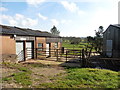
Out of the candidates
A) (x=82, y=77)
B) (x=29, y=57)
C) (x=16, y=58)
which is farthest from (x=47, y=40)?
→ (x=82, y=77)

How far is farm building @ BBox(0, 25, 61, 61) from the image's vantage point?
1034 centimetres

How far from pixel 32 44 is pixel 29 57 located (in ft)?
5.35

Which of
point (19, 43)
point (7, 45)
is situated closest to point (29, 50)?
point (19, 43)

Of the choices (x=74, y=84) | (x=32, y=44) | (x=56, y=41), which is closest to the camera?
(x=74, y=84)

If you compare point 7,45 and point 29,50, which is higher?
point 7,45

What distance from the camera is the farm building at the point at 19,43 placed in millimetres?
10344

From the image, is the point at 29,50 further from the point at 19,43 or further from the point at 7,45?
the point at 7,45

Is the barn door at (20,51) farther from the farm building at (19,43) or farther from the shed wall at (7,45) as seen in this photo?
the shed wall at (7,45)

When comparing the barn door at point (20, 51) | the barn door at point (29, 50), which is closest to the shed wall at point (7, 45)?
the barn door at point (20, 51)

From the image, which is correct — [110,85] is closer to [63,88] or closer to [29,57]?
[63,88]

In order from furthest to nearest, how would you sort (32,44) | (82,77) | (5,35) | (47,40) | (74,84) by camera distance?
1. (47,40)
2. (32,44)
3. (5,35)
4. (82,77)
5. (74,84)

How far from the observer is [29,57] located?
44.4 ft

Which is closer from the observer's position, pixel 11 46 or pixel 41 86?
pixel 41 86

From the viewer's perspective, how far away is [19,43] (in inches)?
479
